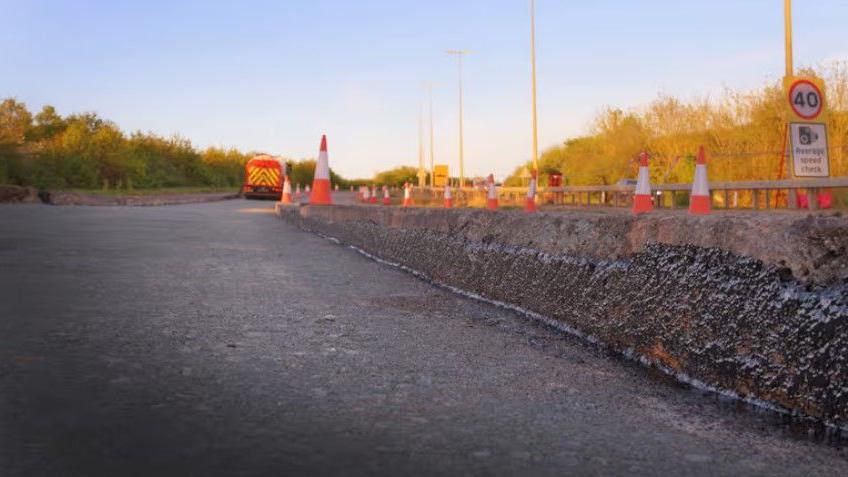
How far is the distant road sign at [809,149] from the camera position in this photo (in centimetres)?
1246

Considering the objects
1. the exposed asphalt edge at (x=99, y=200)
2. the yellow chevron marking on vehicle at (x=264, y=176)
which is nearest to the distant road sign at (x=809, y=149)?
the exposed asphalt edge at (x=99, y=200)

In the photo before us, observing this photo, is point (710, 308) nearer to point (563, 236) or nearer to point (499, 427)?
point (499, 427)

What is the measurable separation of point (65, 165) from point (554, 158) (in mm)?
40681

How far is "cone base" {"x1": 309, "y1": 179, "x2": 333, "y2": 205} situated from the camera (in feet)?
47.4

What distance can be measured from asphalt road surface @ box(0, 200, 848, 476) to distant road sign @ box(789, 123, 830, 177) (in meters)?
8.82

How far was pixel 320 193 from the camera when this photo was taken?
48.0 ft

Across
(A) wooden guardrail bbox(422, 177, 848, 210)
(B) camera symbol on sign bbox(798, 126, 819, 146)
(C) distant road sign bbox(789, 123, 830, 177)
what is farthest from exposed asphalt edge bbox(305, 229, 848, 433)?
(B) camera symbol on sign bbox(798, 126, 819, 146)

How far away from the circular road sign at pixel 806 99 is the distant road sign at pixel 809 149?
0.37m

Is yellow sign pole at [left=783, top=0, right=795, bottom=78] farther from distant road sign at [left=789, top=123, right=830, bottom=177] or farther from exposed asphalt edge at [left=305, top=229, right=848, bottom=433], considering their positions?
exposed asphalt edge at [left=305, top=229, right=848, bottom=433]

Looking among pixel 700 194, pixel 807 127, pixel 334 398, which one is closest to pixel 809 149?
pixel 807 127

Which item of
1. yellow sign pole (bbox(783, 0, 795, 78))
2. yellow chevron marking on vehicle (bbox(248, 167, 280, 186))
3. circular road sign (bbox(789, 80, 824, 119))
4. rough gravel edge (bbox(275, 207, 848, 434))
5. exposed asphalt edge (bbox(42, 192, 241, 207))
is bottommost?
rough gravel edge (bbox(275, 207, 848, 434))

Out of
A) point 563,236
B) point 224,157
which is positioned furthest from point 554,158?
point 563,236

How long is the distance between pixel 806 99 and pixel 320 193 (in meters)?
8.19

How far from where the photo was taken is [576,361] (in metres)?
3.95
